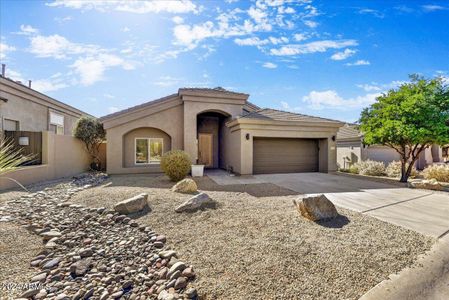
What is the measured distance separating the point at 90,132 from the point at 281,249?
14022 millimetres

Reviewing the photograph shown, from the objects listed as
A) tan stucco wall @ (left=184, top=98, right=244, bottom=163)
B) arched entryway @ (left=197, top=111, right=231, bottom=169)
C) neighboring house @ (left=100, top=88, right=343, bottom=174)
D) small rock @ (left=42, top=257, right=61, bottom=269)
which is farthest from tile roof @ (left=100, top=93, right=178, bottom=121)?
small rock @ (left=42, top=257, right=61, bottom=269)

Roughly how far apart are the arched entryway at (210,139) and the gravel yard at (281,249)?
10.4 meters

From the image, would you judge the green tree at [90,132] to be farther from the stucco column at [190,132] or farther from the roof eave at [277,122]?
the roof eave at [277,122]

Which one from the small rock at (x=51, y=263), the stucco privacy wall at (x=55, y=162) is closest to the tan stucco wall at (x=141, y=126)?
the stucco privacy wall at (x=55, y=162)

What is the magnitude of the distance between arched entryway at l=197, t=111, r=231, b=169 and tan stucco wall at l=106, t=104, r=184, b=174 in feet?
8.46

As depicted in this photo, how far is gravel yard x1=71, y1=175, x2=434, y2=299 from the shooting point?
297 cm

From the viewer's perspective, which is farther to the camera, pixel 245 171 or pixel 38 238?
pixel 245 171

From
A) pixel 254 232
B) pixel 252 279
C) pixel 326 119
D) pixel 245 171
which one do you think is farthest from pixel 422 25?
pixel 252 279

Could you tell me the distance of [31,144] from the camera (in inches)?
417

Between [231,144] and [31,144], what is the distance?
10634 millimetres

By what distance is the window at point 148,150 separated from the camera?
45.8ft

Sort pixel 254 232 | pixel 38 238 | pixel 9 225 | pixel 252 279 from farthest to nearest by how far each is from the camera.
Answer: pixel 9 225
pixel 38 238
pixel 254 232
pixel 252 279

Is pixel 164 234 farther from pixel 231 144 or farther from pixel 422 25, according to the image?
pixel 422 25

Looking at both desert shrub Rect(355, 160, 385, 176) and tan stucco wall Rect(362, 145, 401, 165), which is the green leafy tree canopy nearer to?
desert shrub Rect(355, 160, 385, 176)
